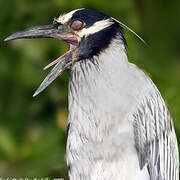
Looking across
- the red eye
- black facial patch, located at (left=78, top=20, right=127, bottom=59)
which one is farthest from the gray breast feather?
the red eye

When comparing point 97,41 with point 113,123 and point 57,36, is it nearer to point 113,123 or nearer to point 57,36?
point 57,36

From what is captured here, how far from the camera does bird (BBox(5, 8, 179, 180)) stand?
2566 mm

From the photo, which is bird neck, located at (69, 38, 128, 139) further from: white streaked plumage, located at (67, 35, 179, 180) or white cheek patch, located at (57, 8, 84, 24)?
white cheek patch, located at (57, 8, 84, 24)

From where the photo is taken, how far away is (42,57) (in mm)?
3945

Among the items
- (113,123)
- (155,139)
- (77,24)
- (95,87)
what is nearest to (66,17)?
(77,24)

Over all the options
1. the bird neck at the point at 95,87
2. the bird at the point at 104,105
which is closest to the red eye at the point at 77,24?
the bird at the point at 104,105

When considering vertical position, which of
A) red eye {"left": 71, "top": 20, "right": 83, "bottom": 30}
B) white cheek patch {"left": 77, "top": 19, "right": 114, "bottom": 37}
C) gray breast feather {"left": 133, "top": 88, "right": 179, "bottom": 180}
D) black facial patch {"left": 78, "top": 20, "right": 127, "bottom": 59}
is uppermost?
red eye {"left": 71, "top": 20, "right": 83, "bottom": 30}

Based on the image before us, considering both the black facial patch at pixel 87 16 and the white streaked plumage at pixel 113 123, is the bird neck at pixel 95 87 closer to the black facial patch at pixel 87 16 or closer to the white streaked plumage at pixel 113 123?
the white streaked plumage at pixel 113 123

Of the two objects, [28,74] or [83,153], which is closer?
[83,153]

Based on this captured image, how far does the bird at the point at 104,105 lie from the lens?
2566mm

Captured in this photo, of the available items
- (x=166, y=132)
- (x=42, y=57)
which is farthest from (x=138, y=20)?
(x=166, y=132)

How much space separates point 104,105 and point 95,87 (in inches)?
3.0

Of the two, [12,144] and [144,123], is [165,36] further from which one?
[144,123]

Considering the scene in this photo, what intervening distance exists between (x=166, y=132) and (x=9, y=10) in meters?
1.49
